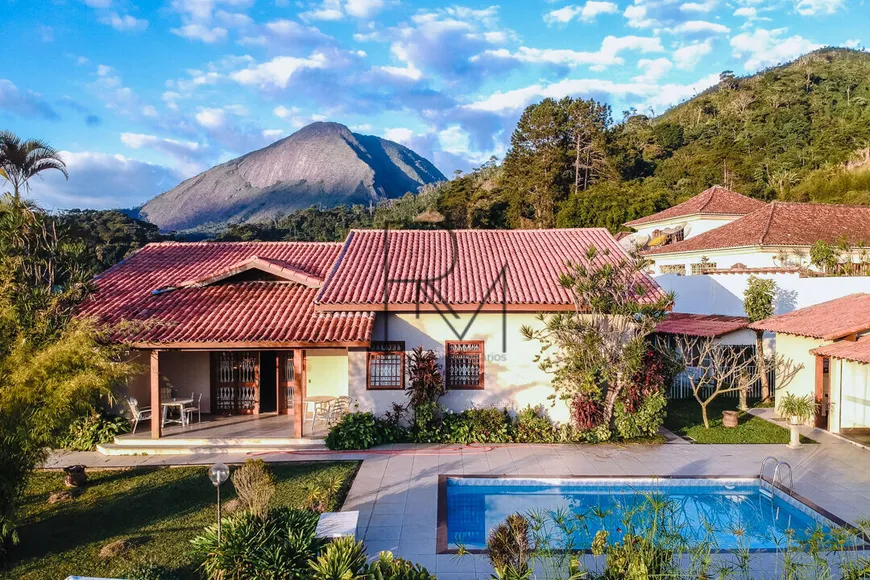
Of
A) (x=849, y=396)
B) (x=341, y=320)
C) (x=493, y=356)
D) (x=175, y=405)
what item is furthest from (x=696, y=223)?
(x=175, y=405)

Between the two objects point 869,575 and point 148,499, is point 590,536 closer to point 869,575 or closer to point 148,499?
point 869,575

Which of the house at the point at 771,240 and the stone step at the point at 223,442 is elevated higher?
the house at the point at 771,240

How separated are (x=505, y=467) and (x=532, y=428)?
2.20 m

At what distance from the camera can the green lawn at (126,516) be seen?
7.50 m

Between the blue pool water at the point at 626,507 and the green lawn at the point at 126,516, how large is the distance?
2.45 metres

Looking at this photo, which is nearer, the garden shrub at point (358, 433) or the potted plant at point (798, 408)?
the garden shrub at point (358, 433)

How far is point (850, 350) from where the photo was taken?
12.2m

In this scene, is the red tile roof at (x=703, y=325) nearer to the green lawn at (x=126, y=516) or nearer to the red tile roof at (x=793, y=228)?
the red tile roof at (x=793, y=228)

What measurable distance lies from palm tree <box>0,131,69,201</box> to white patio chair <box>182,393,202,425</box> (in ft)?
23.6

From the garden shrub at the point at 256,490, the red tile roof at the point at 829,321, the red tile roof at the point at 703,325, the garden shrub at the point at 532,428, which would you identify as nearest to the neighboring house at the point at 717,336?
the red tile roof at the point at 703,325

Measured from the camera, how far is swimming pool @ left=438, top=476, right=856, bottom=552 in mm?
8477

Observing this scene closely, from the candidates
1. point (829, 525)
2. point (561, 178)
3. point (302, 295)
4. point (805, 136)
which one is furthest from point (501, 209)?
point (829, 525)

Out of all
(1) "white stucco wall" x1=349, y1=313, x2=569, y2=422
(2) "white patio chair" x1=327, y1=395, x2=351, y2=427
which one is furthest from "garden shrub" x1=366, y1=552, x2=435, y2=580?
(2) "white patio chair" x1=327, y1=395, x2=351, y2=427

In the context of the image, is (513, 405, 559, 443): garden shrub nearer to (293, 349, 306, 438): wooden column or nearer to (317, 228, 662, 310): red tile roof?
(317, 228, 662, 310): red tile roof
